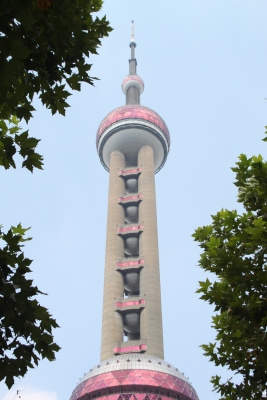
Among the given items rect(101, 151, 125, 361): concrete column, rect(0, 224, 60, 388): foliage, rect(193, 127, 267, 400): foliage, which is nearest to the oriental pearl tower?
rect(101, 151, 125, 361): concrete column

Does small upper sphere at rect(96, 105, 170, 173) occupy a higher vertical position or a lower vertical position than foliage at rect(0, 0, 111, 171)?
higher

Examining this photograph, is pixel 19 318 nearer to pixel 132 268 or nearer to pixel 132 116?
pixel 132 268

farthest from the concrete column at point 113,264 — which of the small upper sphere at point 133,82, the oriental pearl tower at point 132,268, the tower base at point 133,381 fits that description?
the small upper sphere at point 133,82

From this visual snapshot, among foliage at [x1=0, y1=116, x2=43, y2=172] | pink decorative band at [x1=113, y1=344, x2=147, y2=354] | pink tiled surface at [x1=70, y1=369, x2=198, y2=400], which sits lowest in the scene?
foliage at [x1=0, y1=116, x2=43, y2=172]

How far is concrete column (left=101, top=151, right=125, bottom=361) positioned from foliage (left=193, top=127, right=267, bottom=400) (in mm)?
68771

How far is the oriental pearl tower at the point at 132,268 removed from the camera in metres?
69.8

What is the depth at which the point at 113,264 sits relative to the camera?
87000mm

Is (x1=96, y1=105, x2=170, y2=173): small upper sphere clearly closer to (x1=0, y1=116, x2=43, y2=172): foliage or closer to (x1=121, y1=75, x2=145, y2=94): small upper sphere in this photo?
(x1=121, y1=75, x2=145, y2=94): small upper sphere

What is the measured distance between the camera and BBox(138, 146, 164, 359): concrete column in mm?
78438

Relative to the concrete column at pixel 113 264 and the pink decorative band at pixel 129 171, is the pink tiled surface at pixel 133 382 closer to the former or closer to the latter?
the concrete column at pixel 113 264

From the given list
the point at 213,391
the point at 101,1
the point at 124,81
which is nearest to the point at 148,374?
the point at 213,391

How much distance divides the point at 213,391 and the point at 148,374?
5982cm

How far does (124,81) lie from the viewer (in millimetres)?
120000

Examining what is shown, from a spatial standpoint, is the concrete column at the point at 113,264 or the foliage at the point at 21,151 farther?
the concrete column at the point at 113,264
